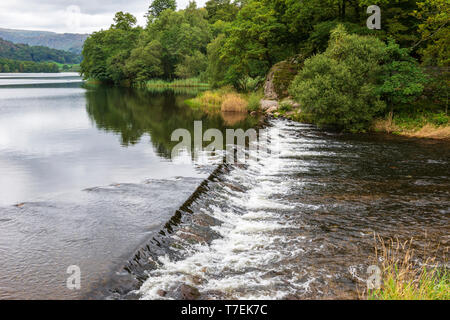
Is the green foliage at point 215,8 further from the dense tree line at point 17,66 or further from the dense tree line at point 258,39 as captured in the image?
the dense tree line at point 17,66

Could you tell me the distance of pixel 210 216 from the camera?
10.6 meters

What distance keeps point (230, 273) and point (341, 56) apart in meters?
21.6

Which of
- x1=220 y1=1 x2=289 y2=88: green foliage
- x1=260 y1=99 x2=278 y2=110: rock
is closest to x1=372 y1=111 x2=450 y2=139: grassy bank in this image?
x1=260 y1=99 x2=278 y2=110: rock

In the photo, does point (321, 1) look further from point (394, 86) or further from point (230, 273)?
point (230, 273)

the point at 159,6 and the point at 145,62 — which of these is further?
the point at 159,6

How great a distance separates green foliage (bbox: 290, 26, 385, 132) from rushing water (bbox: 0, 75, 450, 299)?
3671 millimetres

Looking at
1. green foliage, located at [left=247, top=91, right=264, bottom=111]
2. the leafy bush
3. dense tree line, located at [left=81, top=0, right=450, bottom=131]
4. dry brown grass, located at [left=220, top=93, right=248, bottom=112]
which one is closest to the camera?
the leafy bush

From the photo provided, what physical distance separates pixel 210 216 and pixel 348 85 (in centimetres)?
1703

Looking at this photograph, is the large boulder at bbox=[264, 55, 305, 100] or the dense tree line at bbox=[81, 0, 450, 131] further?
the large boulder at bbox=[264, 55, 305, 100]

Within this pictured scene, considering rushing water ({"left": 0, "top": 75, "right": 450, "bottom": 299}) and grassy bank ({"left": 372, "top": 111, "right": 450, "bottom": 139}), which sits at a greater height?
grassy bank ({"left": 372, "top": 111, "right": 450, "bottom": 139})

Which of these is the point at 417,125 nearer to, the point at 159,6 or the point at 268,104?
the point at 268,104

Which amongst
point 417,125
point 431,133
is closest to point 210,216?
point 431,133

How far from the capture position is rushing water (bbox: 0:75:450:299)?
7.28m

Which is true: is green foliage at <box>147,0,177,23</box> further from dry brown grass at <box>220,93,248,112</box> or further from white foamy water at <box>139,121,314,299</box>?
white foamy water at <box>139,121,314,299</box>
